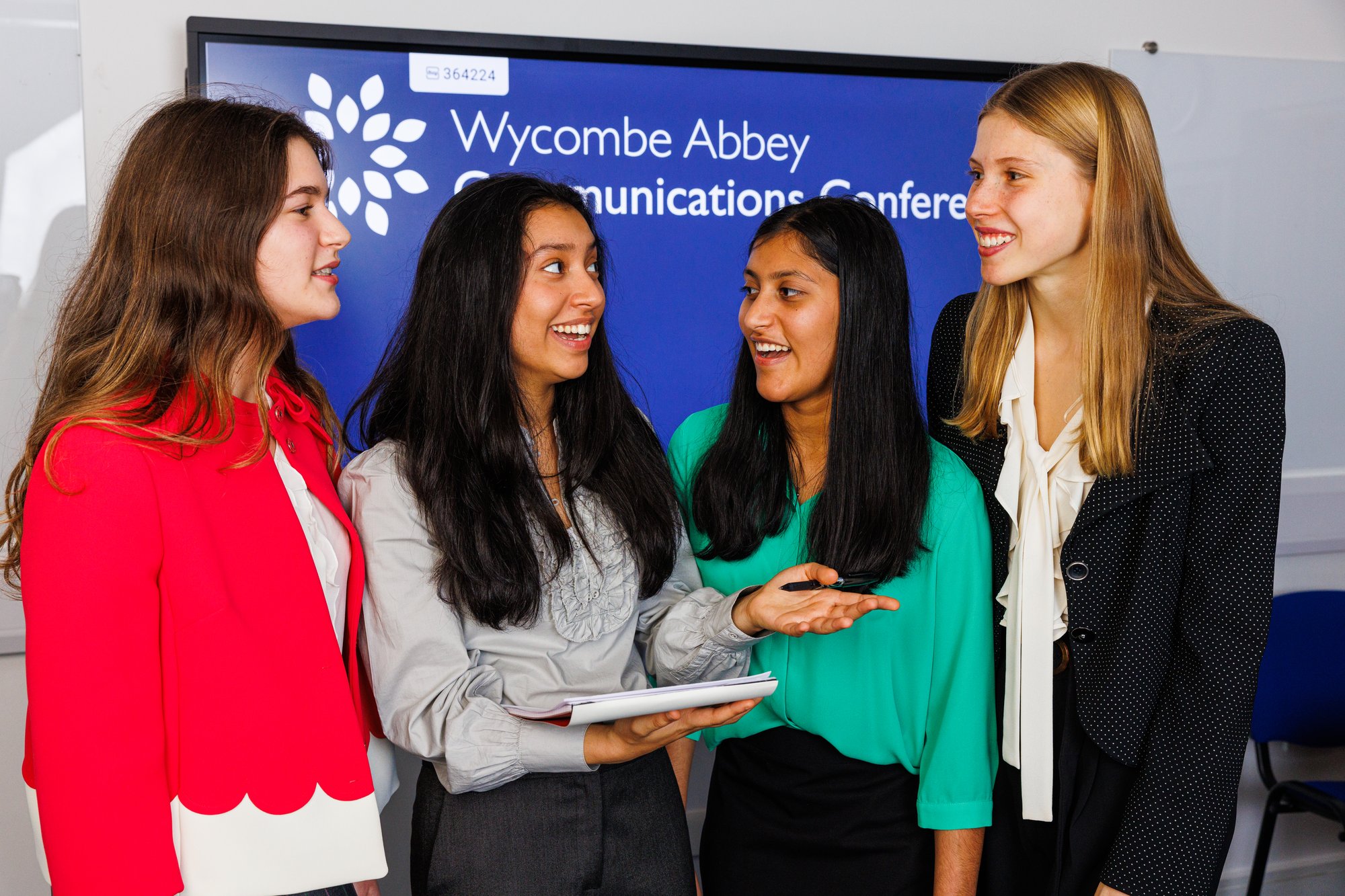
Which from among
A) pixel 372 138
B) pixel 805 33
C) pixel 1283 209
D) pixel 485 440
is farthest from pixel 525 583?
pixel 1283 209

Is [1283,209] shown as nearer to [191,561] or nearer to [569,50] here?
[569,50]

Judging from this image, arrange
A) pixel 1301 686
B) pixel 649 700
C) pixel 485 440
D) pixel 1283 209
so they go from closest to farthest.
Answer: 1. pixel 649 700
2. pixel 485 440
3. pixel 1301 686
4. pixel 1283 209

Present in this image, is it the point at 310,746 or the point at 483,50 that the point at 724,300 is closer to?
the point at 483,50

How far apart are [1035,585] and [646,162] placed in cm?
162

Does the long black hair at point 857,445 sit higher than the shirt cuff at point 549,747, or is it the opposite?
the long black hair at point 857,445

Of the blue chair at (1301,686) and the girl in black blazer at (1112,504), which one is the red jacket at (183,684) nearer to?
the girl in black blazer at (1112,504)

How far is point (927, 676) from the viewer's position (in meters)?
1.75

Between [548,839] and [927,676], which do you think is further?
[927,676]

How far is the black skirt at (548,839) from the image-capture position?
150 cm

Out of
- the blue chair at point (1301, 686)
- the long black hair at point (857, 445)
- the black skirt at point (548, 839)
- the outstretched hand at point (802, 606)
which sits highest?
the long black hair at point (857, 445)

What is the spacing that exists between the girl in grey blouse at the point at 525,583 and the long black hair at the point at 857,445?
0.14 m

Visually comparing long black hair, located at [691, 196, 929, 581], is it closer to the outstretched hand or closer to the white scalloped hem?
the outstretched hand

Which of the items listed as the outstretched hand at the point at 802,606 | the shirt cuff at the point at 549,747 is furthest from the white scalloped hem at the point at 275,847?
the outstretched hand at the point at 802,606

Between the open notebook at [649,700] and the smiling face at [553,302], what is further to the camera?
the smiling face at [553,302]
